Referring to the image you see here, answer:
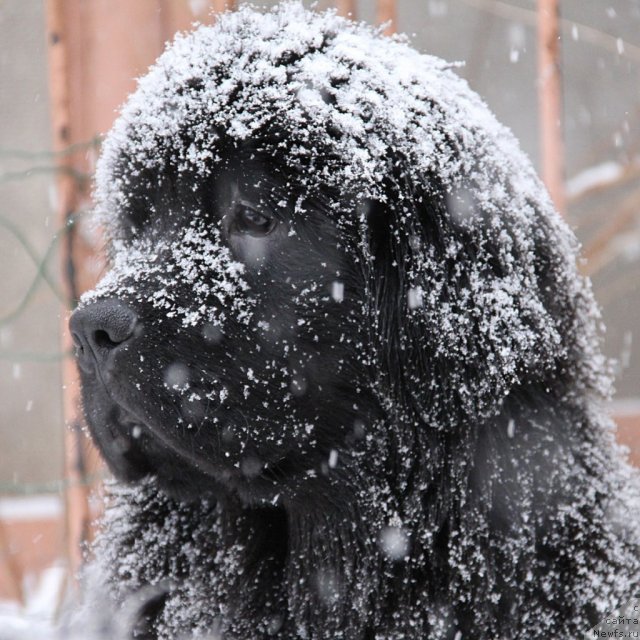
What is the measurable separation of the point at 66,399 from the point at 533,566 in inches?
65.2

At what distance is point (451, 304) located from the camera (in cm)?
163

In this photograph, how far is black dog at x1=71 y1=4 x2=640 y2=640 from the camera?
5.35ft

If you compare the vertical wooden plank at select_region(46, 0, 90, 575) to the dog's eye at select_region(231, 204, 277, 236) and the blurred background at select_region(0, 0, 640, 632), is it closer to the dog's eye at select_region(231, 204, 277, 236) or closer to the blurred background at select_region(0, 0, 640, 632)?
the blurred background at select_region(0, 0, 640, 632)

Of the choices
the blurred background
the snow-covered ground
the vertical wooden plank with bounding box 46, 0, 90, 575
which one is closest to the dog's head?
the blurred background

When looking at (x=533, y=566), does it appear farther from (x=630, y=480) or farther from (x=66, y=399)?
(x=66, y=399)

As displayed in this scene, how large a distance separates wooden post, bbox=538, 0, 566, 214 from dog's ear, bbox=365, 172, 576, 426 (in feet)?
3.25

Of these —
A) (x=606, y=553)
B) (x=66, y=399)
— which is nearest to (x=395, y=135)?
(x=606, y=553)

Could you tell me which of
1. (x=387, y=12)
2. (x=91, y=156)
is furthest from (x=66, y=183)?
(x=387, y=12)

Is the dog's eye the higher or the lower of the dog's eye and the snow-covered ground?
the higher

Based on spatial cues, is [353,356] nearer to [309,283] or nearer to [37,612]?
[309,283]

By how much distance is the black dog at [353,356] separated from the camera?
1632mm

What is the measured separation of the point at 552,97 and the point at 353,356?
1414 millimetres

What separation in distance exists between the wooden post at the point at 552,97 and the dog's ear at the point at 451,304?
99 cm

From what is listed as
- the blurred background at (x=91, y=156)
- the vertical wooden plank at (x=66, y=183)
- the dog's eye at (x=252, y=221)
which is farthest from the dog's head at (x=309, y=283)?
the vertical wooden plank at (x=66, y=183)
